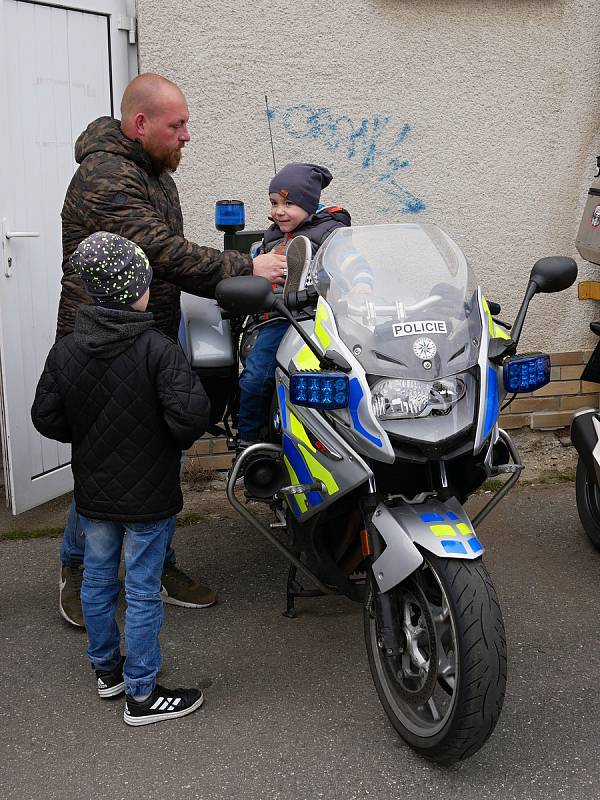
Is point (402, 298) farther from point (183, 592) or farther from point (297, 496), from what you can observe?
point (183, 592)

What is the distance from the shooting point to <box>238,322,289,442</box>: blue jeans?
11.9ft

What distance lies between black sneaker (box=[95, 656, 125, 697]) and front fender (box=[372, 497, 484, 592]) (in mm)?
1004

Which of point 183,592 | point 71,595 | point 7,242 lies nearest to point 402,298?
point 183,592

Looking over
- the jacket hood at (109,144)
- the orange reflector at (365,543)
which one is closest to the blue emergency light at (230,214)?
the jacket hood at (109,144)

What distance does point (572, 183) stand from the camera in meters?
5.50

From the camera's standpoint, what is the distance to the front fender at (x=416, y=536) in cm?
272

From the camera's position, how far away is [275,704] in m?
3.25

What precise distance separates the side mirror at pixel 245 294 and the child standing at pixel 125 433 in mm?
273

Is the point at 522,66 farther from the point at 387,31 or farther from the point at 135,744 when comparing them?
the point at 135,744

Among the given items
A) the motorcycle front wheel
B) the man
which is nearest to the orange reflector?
the motorcycle front wheel

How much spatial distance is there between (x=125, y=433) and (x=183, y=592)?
1.13 meters

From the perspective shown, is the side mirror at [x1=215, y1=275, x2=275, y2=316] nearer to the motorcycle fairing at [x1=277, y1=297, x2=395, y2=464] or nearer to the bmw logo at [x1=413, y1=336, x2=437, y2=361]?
the motorcycle fairing at [x1=277, y1=297, x2=395, y2=464]

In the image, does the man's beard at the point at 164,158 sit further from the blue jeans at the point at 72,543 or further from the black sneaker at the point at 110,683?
the black sneaker at the point at 110,683

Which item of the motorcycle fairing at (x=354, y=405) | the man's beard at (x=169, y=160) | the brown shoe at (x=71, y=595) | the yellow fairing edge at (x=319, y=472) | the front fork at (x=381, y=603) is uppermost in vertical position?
the man's beard at (x=169, y=160)
